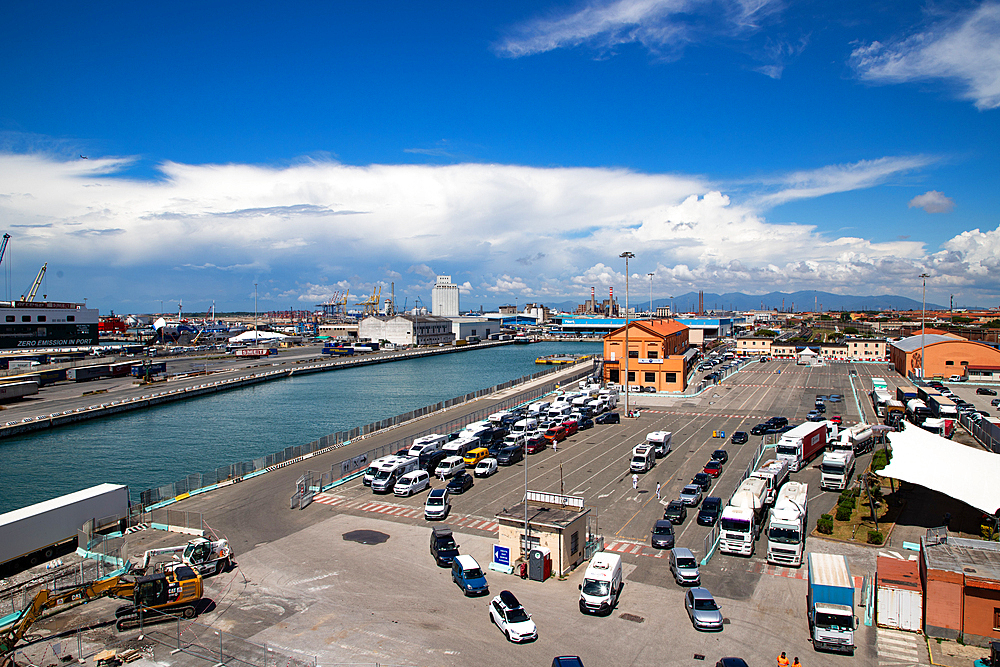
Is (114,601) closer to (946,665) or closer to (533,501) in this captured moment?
(533,501)

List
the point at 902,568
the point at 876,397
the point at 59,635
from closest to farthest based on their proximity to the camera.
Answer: the point at 59,635 → the point at 902,568 → the point at 876,397

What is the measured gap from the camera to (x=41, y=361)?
66.7 m

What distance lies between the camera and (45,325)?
80812 millimetres

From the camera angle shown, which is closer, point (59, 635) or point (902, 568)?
point (59, 635)

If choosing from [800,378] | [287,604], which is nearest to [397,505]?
[287,604]

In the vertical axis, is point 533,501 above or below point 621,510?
above

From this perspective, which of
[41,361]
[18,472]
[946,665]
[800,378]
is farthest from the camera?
[41,361]

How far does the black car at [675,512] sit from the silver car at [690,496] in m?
0.71

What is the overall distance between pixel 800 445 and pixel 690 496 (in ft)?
22.3

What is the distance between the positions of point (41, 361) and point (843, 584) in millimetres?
80971

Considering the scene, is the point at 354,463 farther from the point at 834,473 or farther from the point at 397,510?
the point at 834,473

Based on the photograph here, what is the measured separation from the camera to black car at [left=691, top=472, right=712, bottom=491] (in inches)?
752

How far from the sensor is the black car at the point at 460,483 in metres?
19.2

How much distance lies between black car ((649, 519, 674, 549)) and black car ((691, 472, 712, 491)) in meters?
4.87
